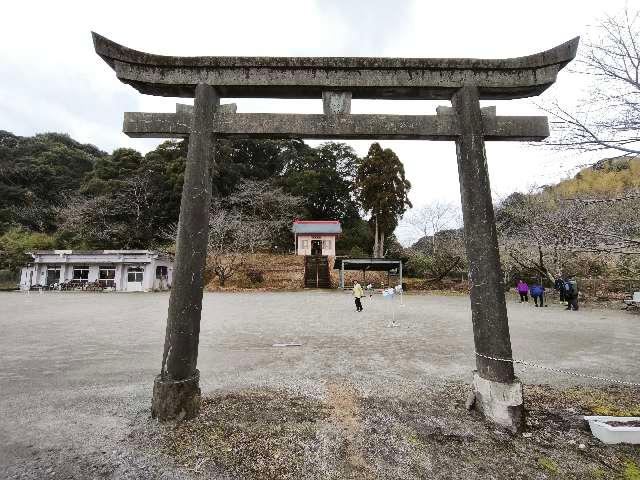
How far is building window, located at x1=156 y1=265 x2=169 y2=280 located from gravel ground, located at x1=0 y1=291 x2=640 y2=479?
67.1ft

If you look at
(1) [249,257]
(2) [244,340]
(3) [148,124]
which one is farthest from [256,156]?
(3) [148,124]

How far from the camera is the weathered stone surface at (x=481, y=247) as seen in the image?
3.66 meters

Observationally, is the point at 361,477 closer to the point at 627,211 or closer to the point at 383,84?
the point at 383,84

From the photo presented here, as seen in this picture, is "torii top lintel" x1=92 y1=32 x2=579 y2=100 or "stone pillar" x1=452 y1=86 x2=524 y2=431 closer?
"stone pillar" x1=452 y1=86 x2=524 y2=431

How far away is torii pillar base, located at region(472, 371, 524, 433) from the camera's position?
352cm

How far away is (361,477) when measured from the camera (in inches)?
109

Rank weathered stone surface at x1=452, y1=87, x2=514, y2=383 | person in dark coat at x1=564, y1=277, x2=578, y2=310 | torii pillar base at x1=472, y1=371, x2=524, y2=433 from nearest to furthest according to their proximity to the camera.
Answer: torii pillar base at x1=472, y1=371, x2=524, y2=433 → weathered stone surface at x1=452, y1=87, x2=514, y2=383 → person in dark coat at x1=564, y1=277, x2=578, y2=310

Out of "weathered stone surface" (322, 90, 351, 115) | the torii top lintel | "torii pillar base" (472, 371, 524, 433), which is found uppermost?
the torii top lintel

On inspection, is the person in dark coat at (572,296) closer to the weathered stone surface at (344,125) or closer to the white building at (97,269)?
the weathered stone surface at (344,125)

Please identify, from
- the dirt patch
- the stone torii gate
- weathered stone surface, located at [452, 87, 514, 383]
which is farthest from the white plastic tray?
the dirt patch

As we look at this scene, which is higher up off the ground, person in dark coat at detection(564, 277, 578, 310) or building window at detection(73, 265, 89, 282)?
building window at detection(73, 265, 89, 282)

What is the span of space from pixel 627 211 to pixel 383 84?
6.40 metres

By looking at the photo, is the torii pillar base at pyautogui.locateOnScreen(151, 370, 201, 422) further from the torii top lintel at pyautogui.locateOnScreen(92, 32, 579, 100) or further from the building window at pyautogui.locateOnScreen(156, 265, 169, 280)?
the building window at pyautogui.locateOnScreen(156, 265, 169, 280)

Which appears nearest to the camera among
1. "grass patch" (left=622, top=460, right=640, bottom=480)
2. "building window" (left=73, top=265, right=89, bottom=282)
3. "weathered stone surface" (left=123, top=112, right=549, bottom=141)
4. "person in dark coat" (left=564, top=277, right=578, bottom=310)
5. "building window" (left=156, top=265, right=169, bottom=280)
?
"grass patch" (left=622, top=460, right=640, bottom=480)
